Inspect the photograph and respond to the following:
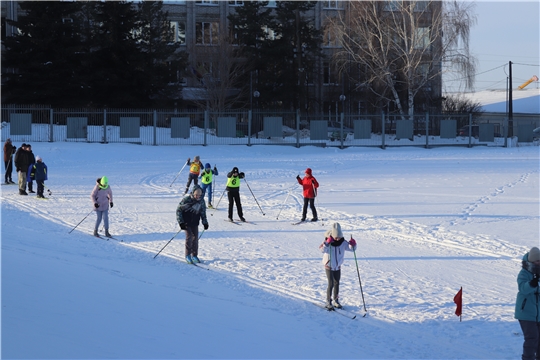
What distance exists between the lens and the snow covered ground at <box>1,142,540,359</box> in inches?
310

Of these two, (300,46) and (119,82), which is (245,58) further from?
(119,82)

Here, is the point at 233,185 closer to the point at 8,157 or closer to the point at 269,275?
the point at 269,275

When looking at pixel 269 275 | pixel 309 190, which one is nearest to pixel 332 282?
pixel 269 275

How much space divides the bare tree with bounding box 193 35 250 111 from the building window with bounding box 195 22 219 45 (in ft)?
18.6

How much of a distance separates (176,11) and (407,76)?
2535cm

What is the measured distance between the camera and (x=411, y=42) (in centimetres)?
4450

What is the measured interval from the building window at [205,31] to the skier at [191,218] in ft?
164

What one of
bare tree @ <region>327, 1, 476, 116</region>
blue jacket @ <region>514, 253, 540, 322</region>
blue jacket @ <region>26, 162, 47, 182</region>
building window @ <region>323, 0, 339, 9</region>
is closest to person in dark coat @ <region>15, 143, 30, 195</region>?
blue jacket @ <region>26, 162, 47, 182</region>

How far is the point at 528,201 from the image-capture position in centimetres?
1964

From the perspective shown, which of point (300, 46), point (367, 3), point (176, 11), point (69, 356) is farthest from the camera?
point (176, 11)

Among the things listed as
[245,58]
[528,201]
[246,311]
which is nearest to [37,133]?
[245,58]

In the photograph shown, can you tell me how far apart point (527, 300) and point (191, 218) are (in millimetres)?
6586

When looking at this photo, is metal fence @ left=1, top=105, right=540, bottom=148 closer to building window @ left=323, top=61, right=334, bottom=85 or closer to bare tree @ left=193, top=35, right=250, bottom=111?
bare tree @ left=193, top=35, right=250, bottom=111

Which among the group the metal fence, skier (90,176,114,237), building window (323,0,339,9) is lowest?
Answer: skier (90,176,114,237)
